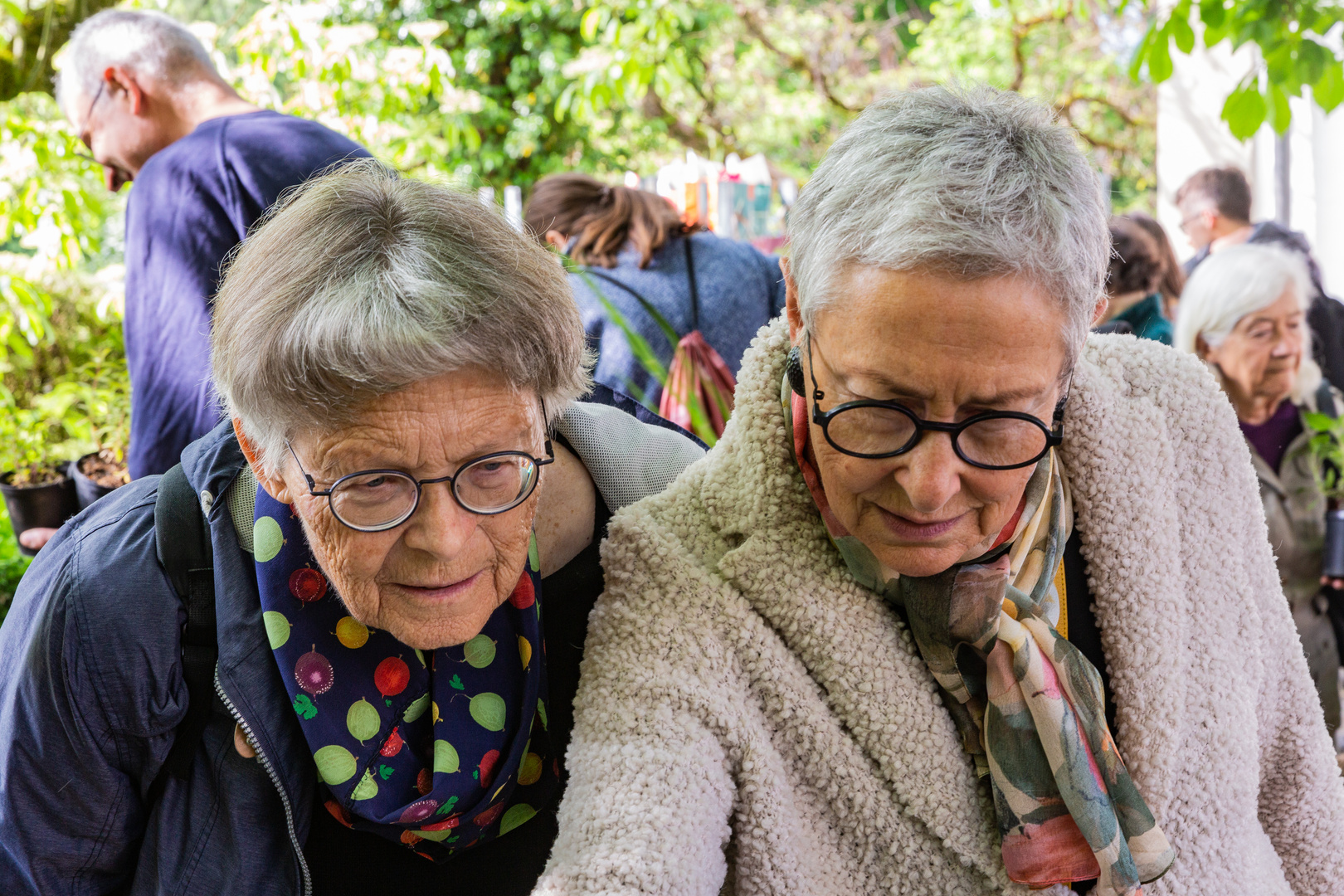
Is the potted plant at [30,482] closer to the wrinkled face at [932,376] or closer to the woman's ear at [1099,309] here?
the wrinkled face at [932,376]

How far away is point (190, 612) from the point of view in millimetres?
1417

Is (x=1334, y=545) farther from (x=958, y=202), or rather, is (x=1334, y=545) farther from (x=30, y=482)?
(x=30, y=482)

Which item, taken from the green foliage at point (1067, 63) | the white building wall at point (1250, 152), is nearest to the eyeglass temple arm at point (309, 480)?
the white building wall at point (1250, 152)

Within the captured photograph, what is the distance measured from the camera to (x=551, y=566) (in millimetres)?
1656

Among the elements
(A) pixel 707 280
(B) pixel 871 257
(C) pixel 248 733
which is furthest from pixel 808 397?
(A) pixel 707 280

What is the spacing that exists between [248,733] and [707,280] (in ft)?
6.96

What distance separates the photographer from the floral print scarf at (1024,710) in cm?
141

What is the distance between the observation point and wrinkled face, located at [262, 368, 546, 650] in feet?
4.26

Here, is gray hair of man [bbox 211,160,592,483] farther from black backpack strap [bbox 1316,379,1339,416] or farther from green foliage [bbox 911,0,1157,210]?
green foliage [bbox 911,0,1157,210]

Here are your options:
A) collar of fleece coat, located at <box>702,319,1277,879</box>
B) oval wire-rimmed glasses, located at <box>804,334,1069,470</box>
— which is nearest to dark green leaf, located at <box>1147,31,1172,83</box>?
collar of fleece coat, located at <box>702,319,1277,879</box>

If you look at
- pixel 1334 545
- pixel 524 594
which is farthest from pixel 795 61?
pixel 524 594

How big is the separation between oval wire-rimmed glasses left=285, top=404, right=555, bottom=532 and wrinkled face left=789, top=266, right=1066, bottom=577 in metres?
0.45

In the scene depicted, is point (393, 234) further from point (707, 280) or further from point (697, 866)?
point (707, 280)

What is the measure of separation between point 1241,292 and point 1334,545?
876 millimetres
